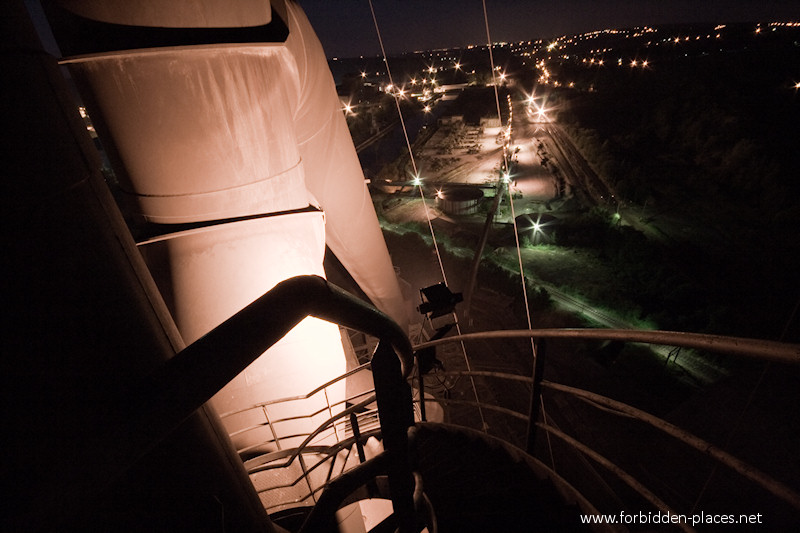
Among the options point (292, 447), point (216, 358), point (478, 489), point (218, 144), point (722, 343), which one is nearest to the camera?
point (216, 358)

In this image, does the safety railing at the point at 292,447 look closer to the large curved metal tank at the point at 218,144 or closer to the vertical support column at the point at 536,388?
the large curved metal tank at the point at 218,144

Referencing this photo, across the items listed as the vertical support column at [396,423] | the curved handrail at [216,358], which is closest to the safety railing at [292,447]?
the vertical support column at [396,423]

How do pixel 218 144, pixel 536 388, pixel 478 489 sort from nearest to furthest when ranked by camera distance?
pixel 218 144
pixel 536 388
pixel 478 489

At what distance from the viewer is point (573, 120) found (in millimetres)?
46094

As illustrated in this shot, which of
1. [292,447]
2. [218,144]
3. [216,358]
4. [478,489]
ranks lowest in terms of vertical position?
[478,489]

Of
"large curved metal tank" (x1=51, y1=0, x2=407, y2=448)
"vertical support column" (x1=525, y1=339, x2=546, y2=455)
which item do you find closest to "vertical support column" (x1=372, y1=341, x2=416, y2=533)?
"vertical support column" (x1=525, y1=339, x2=546, y2=455)

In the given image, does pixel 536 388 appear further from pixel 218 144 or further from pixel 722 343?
pixel 218 144

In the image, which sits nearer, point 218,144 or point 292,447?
point 218,144

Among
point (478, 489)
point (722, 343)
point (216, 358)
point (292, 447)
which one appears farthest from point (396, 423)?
point (292, 447)

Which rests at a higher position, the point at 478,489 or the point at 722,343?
the point at 722,343

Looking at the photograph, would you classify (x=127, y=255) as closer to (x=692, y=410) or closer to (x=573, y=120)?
(x=692, y=410)

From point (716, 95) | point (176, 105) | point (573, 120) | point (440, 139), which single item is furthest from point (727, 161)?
point (176, 105)

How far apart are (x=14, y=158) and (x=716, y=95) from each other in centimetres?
5517

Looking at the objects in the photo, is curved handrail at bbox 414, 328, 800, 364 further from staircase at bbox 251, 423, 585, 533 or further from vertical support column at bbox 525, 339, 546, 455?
staircase at bbox 251, 423, 585, 533
